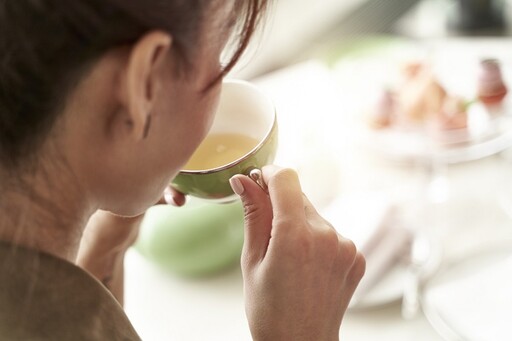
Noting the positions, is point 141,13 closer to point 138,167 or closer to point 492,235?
point 138,167

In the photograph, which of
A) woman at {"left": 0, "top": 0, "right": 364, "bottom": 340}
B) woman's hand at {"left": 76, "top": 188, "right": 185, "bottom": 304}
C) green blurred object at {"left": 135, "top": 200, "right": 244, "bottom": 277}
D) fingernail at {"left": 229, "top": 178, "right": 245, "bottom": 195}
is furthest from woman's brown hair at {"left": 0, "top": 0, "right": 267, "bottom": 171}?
green blurred object at {"left": 135, "top": 200, "right": 244, "bottom": 277}

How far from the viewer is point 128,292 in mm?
951

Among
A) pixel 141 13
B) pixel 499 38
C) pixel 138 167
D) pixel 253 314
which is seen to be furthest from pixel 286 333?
pixel 499 38

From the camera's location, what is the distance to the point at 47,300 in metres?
0.54

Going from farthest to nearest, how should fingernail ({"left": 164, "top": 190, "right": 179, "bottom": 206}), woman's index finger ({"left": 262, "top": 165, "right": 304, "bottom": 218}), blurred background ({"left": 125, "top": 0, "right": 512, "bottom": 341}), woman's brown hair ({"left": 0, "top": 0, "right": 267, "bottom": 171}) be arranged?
blurred background ({"left": 125, "top": 0, "right": 512, "bottom": 341}), fingernail ({"left": 164, "top": 190, "right": 179, "bottom": 206}), woman's index finger ({"left": 262, "top": 165, "right": 304, "bottom": 218}), woman's brown hair ({"left": 0, "top": 0, "right": 267, "bottom": 171})

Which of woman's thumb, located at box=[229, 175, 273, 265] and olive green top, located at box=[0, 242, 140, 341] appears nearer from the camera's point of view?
olive green top, located at box=[0, 242, 140, 341]

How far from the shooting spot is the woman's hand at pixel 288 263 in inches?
24.3

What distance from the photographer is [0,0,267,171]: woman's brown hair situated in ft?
1.50

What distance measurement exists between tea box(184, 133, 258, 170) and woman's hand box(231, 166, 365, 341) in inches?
3.1

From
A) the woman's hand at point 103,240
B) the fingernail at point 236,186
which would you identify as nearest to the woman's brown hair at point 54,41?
the fingernail at point 236,186

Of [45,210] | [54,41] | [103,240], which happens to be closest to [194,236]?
[103,240]

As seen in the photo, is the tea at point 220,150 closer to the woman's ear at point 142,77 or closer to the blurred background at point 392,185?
the blurred background at point 392,185

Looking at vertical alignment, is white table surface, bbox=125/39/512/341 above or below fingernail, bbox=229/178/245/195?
below

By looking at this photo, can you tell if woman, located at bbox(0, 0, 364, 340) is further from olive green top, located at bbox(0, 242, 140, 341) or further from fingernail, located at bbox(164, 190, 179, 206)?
fingernail, located at bbox(164, 190, 179, 206)
